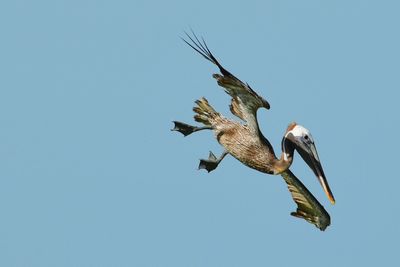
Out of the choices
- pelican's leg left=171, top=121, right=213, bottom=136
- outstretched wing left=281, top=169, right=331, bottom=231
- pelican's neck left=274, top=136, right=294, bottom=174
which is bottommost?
outstretched wing left=281, top=169, right=331, bottom=231

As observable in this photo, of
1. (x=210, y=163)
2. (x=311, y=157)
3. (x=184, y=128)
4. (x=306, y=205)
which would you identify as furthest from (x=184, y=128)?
(x=311, y=157)

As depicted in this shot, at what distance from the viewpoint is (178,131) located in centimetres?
1878

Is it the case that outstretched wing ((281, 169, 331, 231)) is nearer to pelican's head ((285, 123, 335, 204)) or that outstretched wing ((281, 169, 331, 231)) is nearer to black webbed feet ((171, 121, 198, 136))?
pelican's head ((285, 123, 335, 204))

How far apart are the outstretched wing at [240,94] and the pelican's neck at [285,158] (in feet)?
1.75

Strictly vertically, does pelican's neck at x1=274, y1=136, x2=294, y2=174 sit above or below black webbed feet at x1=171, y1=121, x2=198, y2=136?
below

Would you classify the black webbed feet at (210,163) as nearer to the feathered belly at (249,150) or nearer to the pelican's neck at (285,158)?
the feathered belly at (249,150)

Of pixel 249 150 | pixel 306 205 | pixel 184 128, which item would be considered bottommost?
pixel 306 205

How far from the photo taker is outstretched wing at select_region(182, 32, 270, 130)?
1664 centimetres

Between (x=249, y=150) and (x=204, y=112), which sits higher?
(x=204, y=112)

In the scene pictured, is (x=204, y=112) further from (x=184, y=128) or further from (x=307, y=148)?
(x=307, y=148)

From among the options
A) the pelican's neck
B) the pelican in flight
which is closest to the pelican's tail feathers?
the pelican in flight

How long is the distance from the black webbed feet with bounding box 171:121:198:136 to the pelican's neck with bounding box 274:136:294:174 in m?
1.90

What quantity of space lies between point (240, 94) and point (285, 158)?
48.2 inches

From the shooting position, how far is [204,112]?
60.0 ft
